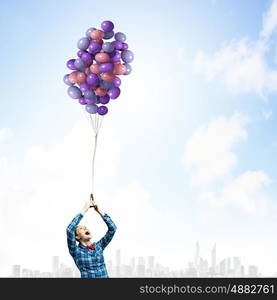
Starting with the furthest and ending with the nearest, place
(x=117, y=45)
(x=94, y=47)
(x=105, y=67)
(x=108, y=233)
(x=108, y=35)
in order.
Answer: (x=108, y=35) < (x=117, y=45) < (x=94, y=47) < (x=105, y=67) < (x=108, y=233)

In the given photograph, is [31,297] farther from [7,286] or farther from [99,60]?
[99,60]

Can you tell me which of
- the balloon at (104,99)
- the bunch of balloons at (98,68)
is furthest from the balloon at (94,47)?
the balloon at (104,99)

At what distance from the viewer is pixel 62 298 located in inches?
154

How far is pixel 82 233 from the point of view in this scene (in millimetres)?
4410

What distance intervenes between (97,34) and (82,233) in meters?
2.01

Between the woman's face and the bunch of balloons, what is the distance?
53.7 inches

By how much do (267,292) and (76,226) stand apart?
5.13 ft

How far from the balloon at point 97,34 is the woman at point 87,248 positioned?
176cm

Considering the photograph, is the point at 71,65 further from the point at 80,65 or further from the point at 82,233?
the point at 82,233

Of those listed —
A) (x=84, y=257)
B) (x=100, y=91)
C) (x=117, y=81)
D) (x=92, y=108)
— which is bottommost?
(x=84, y=257)

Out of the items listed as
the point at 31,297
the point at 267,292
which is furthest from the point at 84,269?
the point at 267,292

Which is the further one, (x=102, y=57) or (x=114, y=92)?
(x=114, y=92)

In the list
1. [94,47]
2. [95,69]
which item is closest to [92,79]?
[95,69]

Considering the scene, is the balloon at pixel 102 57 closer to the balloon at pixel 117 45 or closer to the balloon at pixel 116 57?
the balloon at pixel 116 57
